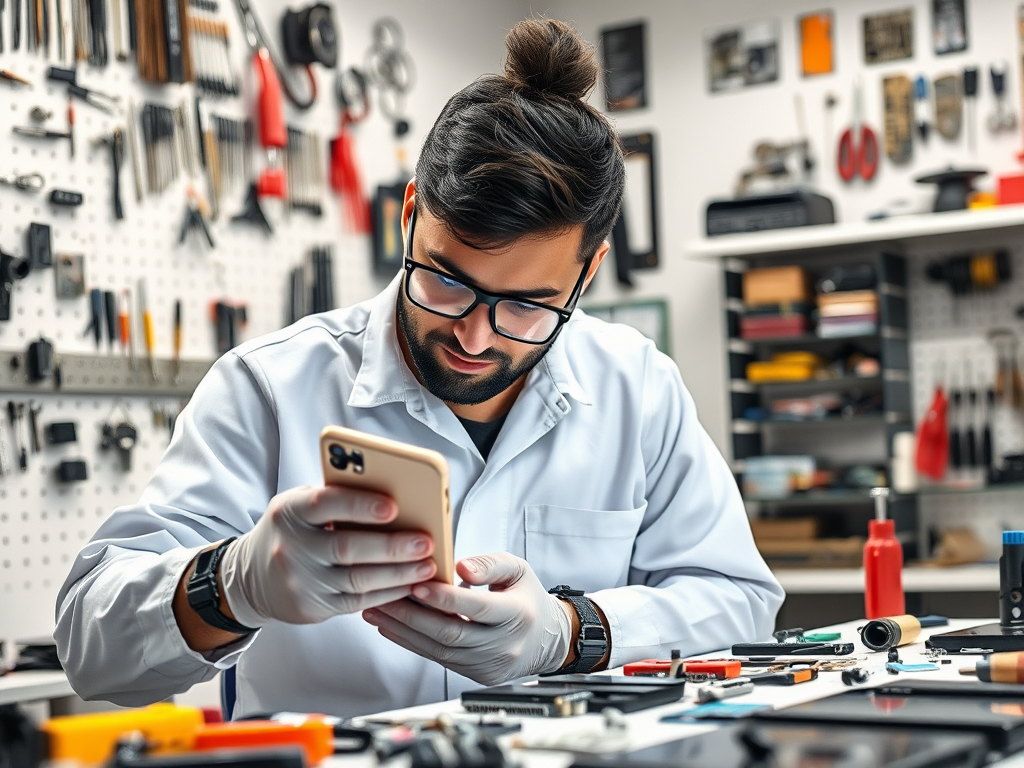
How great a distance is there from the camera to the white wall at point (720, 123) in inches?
182

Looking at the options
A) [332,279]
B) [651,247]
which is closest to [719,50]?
[651,247]

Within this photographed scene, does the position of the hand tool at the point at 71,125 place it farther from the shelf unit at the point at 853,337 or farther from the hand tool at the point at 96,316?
the shelf unit at the point at 853,337

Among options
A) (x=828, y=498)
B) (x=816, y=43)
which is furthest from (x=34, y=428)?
(x=816, y=43)

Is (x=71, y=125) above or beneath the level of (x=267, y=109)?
beneath

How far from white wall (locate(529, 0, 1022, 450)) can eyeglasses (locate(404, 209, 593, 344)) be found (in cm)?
Answer: 324

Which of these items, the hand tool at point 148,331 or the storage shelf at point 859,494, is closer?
the hand tool at point 148,331

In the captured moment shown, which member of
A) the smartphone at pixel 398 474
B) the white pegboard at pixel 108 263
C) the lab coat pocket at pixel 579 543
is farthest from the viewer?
the white pegboard at pixel 108 263

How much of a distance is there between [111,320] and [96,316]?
61mm

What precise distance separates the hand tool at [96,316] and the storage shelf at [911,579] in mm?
2147

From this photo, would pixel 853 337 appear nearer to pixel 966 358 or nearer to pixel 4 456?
pixel 966 358

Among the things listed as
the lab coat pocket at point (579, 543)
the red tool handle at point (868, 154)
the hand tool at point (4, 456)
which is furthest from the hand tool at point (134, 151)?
the red tool handle at point (868, 154)

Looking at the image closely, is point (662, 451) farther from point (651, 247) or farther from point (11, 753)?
point (651, 247)

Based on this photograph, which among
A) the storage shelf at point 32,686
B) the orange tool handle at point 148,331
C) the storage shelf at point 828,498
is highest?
the orange tool handle at point 148,331

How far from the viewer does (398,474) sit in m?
1.20
